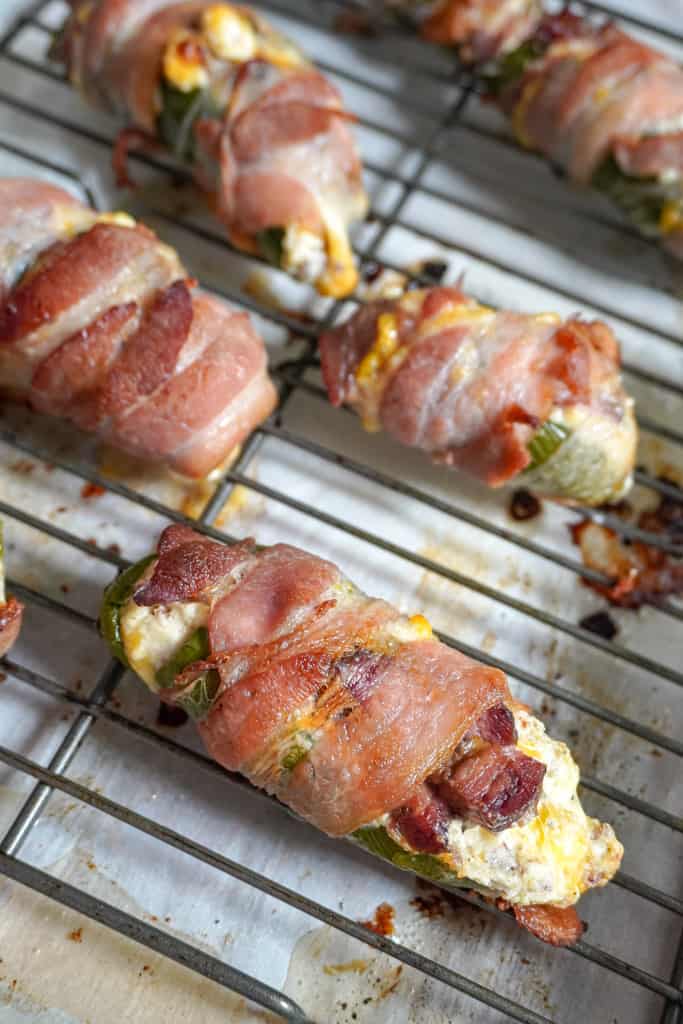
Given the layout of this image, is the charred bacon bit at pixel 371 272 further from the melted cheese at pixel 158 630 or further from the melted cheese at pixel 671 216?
the melted cheese at pixel 158 630

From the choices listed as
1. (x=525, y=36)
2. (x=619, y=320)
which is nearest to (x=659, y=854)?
(x=619, y=320)

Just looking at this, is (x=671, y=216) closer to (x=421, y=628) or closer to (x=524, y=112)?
(x=524, y=112)

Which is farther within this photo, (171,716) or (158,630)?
(171,716)

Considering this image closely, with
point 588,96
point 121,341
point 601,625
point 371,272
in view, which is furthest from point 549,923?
→ point 588,96

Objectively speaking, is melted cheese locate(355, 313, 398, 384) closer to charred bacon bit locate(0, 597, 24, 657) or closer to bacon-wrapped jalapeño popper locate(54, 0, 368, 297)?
bacon-wrapped jalapeño popper locate(54, 0, 368, 297)

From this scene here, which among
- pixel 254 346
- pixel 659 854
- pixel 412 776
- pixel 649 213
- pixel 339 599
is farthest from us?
pixel 649 213

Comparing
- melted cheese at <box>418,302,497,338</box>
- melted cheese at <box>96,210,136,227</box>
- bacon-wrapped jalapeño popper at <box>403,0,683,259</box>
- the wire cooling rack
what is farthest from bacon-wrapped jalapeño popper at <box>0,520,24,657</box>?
bacon-wrapped jalapeño popper at <box>403,0,683,259</box>

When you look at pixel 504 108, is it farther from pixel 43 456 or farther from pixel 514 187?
pixel 43 456
